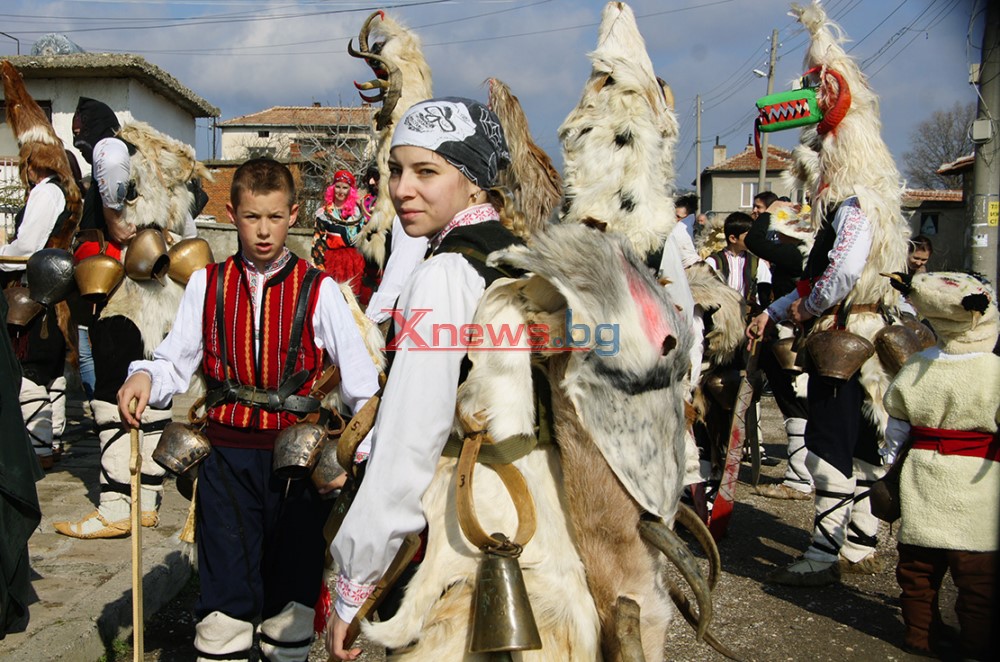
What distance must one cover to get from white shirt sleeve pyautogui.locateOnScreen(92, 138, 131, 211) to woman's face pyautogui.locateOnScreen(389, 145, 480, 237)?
12.5 ft

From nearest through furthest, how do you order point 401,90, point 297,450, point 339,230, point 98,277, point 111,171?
point 297,450, point 98,277, point 111,171, point 401,90, point 339,230

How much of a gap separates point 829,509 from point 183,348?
3701 millimetres

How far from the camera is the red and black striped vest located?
305 cm

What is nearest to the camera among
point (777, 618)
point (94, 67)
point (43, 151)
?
point (777, 618)

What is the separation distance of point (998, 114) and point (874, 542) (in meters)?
2.63

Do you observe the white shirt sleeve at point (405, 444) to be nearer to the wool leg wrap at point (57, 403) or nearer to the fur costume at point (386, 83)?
the fur costume at point (386, 83)

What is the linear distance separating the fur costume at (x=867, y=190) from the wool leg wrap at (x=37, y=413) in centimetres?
561

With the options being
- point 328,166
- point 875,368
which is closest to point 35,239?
point 875,368

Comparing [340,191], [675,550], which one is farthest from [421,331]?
[340,191]

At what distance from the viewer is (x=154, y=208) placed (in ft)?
18.2

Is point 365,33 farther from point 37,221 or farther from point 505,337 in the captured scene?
point 505,337

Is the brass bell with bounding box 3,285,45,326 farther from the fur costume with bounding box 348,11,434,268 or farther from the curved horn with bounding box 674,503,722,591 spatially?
the curved horn with bounding box 674,503,722,591

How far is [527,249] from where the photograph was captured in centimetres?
196

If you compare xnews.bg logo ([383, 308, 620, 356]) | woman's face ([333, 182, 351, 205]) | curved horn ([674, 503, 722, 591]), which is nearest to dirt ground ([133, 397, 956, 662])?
curved horn ([674, 503, 722, 591])
